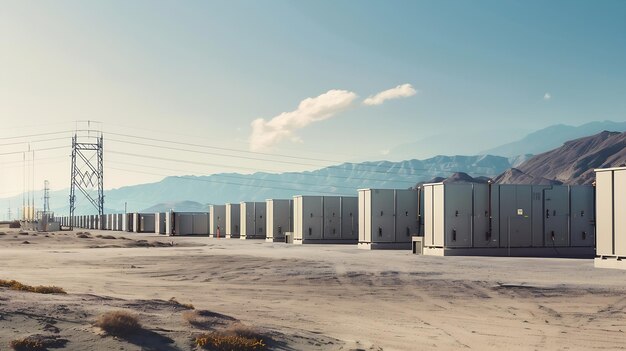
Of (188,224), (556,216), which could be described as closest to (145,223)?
(188,224)

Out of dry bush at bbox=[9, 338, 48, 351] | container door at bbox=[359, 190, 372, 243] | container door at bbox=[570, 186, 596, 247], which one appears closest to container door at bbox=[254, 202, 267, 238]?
container door at bbox=[359, 190, 372, 243]

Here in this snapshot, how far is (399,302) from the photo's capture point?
897 inches

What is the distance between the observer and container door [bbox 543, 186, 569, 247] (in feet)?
160

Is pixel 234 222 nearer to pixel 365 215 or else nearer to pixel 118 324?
pixel 365 215

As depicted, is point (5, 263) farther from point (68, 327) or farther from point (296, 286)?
point (68, 327)

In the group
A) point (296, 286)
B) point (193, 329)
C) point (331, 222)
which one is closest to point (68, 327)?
point (193, 329)

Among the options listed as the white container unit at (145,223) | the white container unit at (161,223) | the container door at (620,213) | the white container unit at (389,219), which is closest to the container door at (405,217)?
the white container unit at (389,219)

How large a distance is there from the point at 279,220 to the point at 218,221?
24.8 meters

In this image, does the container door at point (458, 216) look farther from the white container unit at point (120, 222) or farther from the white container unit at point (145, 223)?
the white container unit at point (120, 222)

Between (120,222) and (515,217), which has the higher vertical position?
(515,217)

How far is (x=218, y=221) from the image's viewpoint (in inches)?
3954

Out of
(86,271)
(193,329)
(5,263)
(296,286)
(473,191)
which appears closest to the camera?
(193,329)

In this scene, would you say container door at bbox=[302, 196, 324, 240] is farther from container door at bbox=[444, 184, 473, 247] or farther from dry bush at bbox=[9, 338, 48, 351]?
dry bush at bbox=[9, 338, 48, 351]

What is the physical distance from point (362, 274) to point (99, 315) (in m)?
17.9
